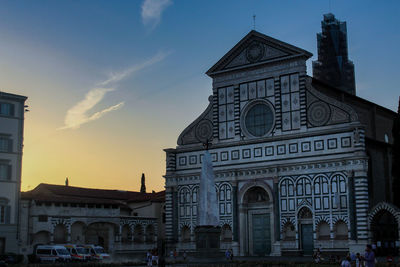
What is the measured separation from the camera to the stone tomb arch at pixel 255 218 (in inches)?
1889

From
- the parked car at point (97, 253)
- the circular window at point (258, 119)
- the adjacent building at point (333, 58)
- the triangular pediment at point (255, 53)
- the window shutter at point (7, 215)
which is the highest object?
the adjacent building at point (333, 58)

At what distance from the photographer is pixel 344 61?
239 ft

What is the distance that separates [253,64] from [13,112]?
1955cm

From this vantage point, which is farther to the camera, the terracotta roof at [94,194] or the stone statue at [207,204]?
the terracotta roof at [94,194]

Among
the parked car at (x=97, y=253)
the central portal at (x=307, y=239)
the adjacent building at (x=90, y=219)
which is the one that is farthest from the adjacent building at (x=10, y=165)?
the central portal at (x=307, y=239)

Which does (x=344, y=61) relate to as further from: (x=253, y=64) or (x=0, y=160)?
(x=0, y=160)

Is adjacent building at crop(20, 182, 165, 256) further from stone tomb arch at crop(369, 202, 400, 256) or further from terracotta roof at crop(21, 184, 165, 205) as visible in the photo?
stone tomb arch at crop(369, 202, 400, 256)

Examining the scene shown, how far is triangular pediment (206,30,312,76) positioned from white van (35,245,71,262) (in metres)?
19.4

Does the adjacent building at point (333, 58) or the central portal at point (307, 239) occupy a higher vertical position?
the adjacent building at point (333, 58)

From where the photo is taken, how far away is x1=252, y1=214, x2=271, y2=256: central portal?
47906 millimetres

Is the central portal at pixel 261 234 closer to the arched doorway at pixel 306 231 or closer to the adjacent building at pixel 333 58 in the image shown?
the arched doorway at pixel 306 231

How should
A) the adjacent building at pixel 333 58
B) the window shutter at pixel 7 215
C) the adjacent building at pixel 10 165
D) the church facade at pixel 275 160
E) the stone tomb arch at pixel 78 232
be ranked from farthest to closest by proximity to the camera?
the adjacent building at pixel 333 58 → the stone tomb arch at pixel 78 232 → the window shutter at pixel 7 215 → the adjacent building at pixel 10 165 → the church facade at pixel 275 160

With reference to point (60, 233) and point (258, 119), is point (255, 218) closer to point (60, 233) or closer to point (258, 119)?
point (258, 119)

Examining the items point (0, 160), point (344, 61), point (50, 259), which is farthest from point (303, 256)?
point (344, 61)
